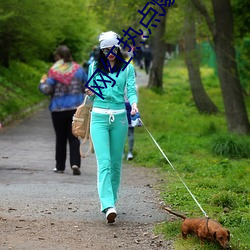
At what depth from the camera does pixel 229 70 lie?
1611cm

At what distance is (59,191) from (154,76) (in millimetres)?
24186

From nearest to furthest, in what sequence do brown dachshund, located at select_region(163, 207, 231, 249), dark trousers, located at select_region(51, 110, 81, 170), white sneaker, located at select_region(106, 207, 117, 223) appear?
brown dachshund, located at select_region(163, 207, 231, 249)
white sneaker, located at select_region(106, 207, 117, 223)
dark trousers, located at select_region(51, 110, 81, 170)

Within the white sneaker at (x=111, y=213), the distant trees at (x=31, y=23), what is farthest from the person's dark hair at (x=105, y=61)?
the distant trees at (x=31, y=23)

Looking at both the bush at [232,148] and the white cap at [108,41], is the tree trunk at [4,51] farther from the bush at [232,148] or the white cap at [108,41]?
the white cap at [108,41]

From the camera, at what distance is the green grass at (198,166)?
723 cm

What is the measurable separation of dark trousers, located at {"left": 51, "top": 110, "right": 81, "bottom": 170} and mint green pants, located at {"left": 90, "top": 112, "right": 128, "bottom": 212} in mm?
3502

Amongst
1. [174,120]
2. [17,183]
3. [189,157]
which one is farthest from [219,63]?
[17,183]

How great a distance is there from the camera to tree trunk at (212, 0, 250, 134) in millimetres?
15812

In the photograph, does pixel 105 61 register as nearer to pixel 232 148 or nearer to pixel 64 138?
pixel 64 138

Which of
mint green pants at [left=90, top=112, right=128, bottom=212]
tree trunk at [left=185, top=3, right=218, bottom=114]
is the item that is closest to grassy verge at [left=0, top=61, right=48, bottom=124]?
tree trunk at [left=185, top=3, right=218, bottom=114]

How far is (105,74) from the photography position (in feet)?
24.5

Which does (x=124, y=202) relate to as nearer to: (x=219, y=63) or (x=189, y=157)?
(x=189, y=157)

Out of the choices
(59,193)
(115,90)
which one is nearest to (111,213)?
(115,90)

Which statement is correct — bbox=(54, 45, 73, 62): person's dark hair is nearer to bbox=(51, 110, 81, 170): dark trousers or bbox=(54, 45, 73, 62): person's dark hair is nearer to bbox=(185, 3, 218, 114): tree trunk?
bbox=(51, 110, 81, 170): dark trousers
